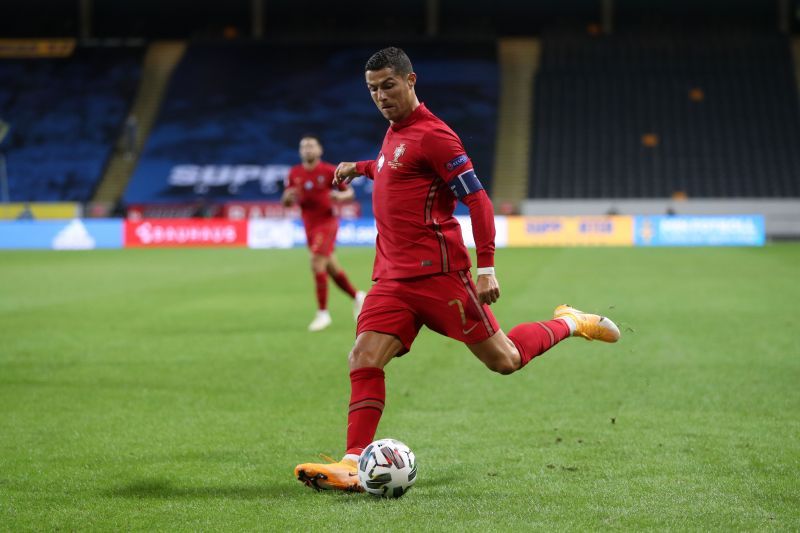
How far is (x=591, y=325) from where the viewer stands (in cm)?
712

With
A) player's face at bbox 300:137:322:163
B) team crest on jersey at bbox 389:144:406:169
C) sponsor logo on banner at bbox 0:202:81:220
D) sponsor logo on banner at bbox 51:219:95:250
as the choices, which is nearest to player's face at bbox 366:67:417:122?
team crest on jersey at bbox 389:144:406:169

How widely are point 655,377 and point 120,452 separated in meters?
4.94

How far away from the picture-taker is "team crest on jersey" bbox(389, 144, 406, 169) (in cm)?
588

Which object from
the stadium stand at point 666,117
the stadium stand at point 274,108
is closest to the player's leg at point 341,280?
the stadium stand at point 666,117

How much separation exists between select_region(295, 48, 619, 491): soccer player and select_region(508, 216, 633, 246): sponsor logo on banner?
94.5 feet

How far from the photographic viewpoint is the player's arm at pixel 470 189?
5.73 m

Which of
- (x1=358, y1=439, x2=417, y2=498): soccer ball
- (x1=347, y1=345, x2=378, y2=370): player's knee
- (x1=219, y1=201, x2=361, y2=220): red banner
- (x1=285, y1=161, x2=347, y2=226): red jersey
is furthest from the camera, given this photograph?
(x1=219, y1=201, x2=361, y2=220): red banner

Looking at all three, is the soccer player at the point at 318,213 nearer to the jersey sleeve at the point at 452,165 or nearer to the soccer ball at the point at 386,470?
the jersey sleeve at the point at 452,165

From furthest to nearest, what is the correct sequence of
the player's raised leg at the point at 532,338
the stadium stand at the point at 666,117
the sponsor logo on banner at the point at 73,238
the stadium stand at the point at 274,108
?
the stadium stand at the point at 274,108, the stadium stand at the point at 666,117, the sponsor logo on banner at the point at 73,238, the player's raised leg at the point at 532,338

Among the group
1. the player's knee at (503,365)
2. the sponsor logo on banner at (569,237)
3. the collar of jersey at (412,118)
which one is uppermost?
the collar of jersey at (412,118)

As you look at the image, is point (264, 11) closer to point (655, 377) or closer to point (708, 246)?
point (708, 246)

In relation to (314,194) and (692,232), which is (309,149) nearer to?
(314,194)

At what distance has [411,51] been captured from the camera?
165ft

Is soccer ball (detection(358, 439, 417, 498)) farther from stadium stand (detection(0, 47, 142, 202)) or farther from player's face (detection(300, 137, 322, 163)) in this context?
stadium stand (detection(0, 47, 142, 202))
